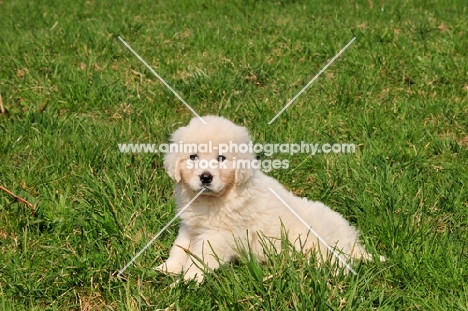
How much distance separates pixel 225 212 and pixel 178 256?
355 millimetres

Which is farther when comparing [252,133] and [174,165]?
[252,133]

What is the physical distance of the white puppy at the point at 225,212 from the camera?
10.3ft

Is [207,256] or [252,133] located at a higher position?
[207,256]

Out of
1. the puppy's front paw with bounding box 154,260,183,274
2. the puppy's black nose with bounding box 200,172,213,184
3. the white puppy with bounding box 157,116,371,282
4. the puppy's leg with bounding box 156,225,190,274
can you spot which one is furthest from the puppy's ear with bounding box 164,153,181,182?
the puppy's front paw with bounding box 154,260,183,274

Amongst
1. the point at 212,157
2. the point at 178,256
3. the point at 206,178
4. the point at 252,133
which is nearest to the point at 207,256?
the point at 178,256

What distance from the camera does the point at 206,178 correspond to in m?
3.10

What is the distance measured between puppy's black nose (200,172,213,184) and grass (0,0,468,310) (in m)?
0.48

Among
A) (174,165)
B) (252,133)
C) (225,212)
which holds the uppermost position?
(174,165)

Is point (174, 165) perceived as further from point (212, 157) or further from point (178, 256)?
point (178, 256)

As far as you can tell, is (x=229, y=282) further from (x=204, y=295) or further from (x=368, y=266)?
(x=368, y=266)

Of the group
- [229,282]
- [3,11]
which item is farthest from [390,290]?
[3,11]

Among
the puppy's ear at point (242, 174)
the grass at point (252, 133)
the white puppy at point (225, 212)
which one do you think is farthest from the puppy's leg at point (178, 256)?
the puppy's ear at point (242, 174)

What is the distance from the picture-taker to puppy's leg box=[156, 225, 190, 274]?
3.15m

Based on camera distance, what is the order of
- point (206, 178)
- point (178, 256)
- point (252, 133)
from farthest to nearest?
1. point (252, 133)
2. point (178, 256)
3. point (206, 178)
